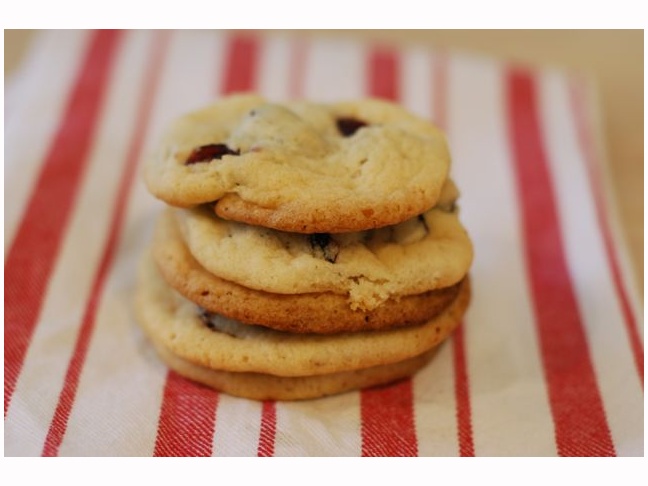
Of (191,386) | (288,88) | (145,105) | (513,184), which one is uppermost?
(288,88)

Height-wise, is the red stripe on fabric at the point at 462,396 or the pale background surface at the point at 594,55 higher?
the pale background surface at the point at 594,55

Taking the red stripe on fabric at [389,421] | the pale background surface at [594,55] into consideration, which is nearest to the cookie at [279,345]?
the red stripe on fabric at [389,421]

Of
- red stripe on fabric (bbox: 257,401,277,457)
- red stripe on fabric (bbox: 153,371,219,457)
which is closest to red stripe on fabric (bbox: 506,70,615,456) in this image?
red stripe on fabric (bbox: 257,401,277,457)

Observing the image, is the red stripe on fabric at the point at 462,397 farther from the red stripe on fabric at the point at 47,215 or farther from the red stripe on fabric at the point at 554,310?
the red stripe on fabric at the point at 47,215

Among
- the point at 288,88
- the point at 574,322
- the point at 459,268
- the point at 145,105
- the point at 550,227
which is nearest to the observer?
the point at 459,268

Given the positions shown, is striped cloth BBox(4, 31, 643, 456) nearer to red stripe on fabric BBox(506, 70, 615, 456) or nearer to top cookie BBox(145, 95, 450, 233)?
red stripe on fabric BBox(506, 70, 615, 456)

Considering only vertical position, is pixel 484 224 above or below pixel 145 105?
below

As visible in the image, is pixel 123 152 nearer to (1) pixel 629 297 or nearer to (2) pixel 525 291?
(2) pixel 525 291

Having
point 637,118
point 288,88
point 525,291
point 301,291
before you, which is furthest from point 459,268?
point 637,118
